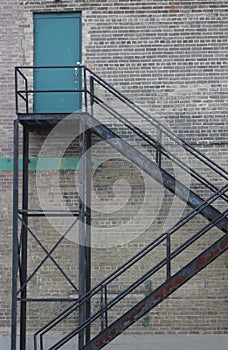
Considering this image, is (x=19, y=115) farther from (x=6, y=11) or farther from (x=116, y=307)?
(x=116, y=307)

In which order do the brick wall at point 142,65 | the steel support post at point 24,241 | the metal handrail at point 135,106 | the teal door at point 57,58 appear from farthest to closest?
the teal door at point 57,58, the brick wall at point 142,65, the steel support post at point 24,241, the metal handrail at point 135,106

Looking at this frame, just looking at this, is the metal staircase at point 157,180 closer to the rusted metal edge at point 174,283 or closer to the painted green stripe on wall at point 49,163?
the rusted metal edge at point 174,283

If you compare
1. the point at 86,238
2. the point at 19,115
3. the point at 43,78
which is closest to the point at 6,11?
the point at 43,78

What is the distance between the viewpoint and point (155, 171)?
9.86m

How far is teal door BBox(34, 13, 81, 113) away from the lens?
1132cm

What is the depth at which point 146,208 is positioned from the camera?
11.1 metres

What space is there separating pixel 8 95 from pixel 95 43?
1.76m

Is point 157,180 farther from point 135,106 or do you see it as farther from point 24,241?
point 24,241

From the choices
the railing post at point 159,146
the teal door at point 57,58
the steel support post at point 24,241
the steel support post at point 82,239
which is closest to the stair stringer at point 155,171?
the railing post at point 159,146

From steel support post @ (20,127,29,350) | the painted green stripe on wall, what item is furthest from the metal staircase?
the painted green stripe on wall

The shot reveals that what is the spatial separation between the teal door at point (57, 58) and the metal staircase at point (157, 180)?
0.34m

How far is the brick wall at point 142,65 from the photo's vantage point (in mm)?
11094

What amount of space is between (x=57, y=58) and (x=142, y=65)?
4.86 feet

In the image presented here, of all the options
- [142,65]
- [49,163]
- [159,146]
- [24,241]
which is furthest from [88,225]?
[142,65]
